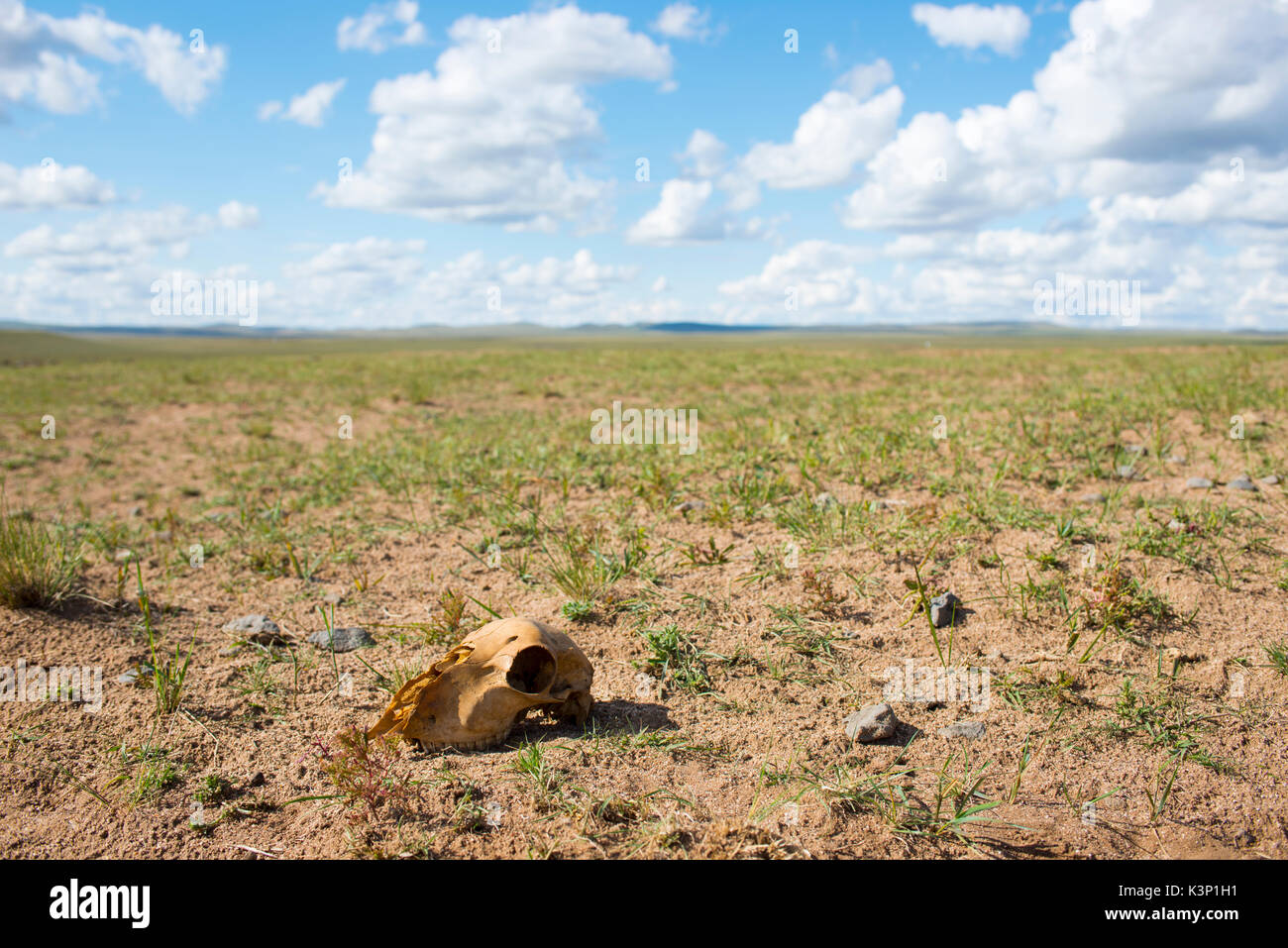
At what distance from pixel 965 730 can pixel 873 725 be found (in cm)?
43

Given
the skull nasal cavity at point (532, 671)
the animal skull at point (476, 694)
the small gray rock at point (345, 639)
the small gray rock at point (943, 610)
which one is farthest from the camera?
the small gray rock at point (345, 639)

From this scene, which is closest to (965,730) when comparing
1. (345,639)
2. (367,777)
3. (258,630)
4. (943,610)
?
(943,610)

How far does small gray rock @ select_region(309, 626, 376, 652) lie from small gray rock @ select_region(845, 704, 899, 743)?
268 centimetres

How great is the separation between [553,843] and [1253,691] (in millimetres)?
3254

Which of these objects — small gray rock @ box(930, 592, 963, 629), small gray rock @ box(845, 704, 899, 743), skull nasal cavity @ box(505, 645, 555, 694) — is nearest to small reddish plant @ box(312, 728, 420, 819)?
skull nasal cavity @ box(505, 645, 555, 694)

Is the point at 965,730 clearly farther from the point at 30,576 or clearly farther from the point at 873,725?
the point at 30,576

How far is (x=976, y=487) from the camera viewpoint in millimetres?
6035

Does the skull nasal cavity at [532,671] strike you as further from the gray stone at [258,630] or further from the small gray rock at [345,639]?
the gray stone at [258,630]

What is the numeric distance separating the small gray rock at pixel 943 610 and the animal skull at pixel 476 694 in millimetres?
2060

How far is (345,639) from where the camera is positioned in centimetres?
451

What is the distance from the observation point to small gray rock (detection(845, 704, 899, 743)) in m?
3.44

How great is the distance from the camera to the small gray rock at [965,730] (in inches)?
137

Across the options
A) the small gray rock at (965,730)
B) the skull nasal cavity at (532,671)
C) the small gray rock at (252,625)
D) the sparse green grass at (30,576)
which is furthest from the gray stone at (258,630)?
the small gray rock at (965,730)

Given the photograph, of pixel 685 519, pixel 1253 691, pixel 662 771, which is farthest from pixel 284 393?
pixel 1253 691
